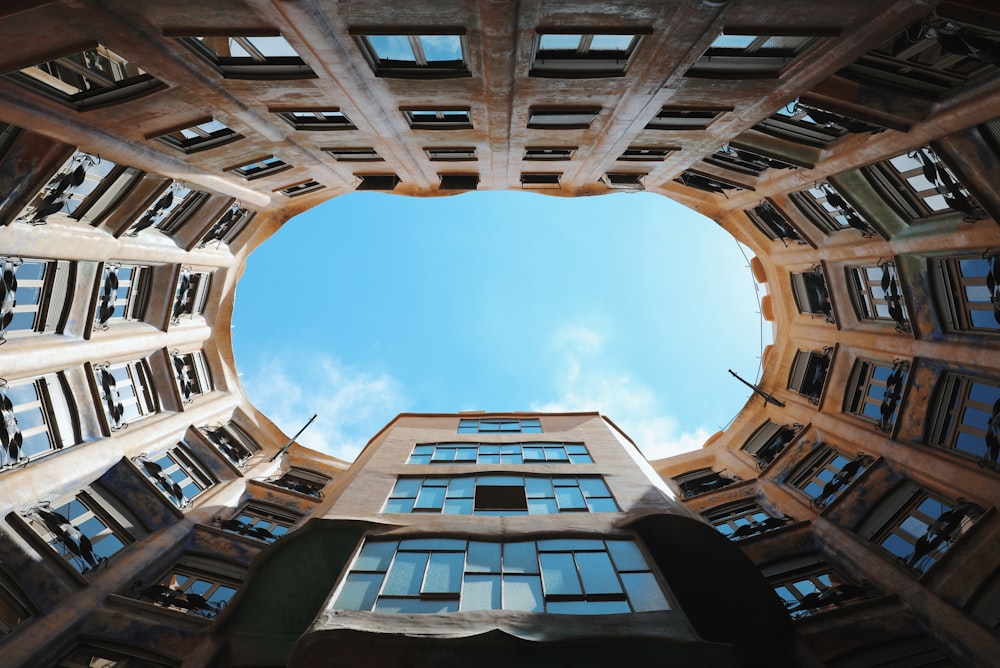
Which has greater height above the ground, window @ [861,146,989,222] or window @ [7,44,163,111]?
window @ [7,44,163,111]

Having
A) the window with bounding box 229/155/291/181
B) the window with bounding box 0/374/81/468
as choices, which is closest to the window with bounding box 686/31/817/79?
the window with bounding box 229/155/291/181

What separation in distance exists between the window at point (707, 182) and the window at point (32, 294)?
856 inches

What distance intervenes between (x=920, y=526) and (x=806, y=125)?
1211 centimetres

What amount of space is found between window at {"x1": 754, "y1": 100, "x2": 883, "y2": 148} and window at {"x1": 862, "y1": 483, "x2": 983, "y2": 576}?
10.5 metres

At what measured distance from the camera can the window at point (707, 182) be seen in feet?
66.2

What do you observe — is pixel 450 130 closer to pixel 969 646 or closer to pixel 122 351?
pixel 122 351

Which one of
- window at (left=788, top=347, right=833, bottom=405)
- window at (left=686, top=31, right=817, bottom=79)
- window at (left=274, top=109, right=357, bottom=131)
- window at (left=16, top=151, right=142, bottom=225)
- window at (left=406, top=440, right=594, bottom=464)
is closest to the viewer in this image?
window at (left=686, top=31, right=817, bottom=79)

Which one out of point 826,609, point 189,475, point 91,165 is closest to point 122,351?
point 189,475

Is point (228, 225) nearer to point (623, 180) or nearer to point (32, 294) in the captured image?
point (32, 294)

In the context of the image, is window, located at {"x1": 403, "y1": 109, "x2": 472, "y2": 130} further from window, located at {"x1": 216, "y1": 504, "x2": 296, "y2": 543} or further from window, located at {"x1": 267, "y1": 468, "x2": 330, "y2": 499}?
window, located at {"x1": 267, "y1": 468, "x2": 330, "y2": 499}

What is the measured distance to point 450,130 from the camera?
15.9 metres

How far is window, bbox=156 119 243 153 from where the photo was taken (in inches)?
602

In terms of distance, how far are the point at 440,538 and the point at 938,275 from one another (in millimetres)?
16397

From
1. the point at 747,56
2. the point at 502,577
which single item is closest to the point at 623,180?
the point at 747,56
